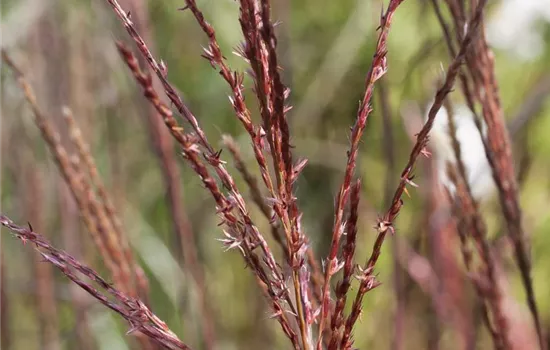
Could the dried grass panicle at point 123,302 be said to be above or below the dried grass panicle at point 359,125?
below

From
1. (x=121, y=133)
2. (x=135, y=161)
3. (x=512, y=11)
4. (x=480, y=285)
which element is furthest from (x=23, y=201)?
(x=512, y=11)

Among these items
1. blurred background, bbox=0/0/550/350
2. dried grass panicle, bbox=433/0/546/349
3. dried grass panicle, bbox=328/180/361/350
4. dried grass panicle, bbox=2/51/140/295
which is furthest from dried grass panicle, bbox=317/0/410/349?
blurred background, bbox=0/0/550/350

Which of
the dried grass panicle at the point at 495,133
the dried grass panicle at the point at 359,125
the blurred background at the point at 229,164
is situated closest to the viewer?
the dried grass panicle at the point at 359,125

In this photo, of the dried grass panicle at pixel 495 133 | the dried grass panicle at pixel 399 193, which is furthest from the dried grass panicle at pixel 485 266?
the dried grass panicle at pixel 399 193

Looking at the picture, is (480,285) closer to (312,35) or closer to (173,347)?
(173,347)

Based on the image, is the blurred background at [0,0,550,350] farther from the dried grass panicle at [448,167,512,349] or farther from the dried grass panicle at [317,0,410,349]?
the dried grass panicle at [317,0,410,349]

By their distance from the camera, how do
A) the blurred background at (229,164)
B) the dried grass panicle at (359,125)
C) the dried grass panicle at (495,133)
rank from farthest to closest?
1. the blurred background at (229,164)
2. the dried grass panicle at (495,133)
3. the dried grass panicle at (359,125)

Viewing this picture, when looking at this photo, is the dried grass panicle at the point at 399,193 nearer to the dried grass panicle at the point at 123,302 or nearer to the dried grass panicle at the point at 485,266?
the dried grass panicle at the point at 123,302

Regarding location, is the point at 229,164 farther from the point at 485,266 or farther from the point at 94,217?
the point at 485,266
